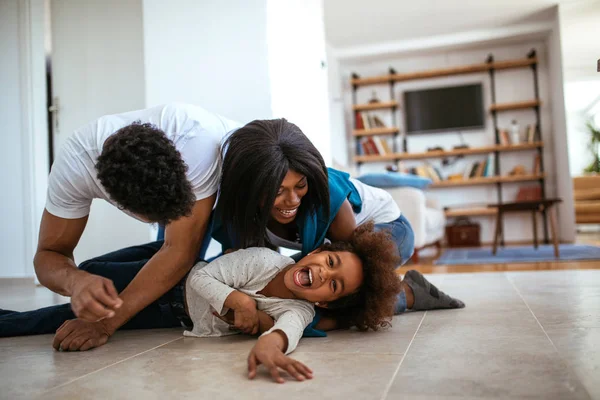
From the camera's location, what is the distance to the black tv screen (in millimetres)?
7629

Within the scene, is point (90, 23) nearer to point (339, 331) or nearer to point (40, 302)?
point (40, 302)

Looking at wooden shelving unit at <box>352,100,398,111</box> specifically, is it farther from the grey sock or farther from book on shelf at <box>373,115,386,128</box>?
the grey sock

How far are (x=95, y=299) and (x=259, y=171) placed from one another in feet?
1.76

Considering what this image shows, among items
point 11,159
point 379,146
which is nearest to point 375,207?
point 11,159

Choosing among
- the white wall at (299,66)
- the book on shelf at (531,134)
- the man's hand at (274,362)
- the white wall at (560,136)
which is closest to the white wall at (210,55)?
the white wall at (299,66)

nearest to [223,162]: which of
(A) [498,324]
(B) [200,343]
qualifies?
(B) [200,343]

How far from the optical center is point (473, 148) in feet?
24.6

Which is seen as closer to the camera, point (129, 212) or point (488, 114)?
point (129, 212)

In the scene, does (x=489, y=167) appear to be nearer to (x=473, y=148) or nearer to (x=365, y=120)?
(x=473, y=148)

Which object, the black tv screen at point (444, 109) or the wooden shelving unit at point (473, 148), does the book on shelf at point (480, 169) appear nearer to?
the wooden shelving unit at point (473, 148)

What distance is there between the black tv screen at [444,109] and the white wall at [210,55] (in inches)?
207

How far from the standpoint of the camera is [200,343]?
1688mm

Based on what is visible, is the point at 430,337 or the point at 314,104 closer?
the point at 430,337

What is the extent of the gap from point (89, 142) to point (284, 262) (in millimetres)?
694
